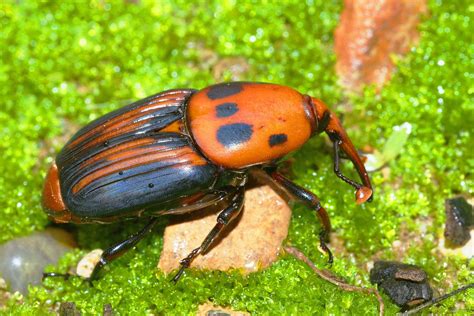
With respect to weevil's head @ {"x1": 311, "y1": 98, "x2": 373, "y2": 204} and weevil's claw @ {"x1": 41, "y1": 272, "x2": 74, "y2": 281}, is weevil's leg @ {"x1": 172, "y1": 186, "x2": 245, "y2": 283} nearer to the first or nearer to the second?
weevil's head @ {"x1": 311, "y1": 98, "x2": 373, "y2": 204}

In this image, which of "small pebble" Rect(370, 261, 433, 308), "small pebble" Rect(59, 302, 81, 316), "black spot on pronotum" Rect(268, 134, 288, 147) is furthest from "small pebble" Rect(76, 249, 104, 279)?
"small pebble" Rect(370, 261, 433, 308)

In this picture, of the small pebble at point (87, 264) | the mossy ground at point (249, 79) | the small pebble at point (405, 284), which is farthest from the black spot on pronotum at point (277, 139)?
the small pebble at point (87, 264)

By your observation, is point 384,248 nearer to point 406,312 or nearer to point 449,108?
point 406,312

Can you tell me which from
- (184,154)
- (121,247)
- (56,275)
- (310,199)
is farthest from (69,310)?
(310,199)

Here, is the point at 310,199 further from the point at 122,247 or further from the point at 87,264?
the point at 87,264

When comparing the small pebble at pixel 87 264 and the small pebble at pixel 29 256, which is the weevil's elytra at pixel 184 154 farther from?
the small pebble at pixel 29 256

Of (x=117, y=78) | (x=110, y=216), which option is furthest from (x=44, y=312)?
(x=117, y=78)
